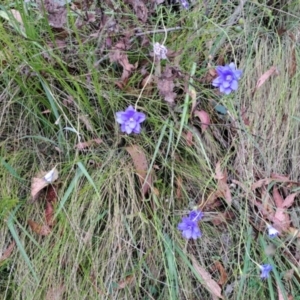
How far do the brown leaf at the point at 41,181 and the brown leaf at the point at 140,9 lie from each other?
1.67ft

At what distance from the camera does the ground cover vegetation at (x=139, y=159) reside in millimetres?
1410

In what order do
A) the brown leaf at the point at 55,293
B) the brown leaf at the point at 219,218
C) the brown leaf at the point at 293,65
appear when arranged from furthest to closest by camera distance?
1. the brown leaf at the point at 293,65
2. the brown leaf at the point at 219,218
3. the brown leaf at the point at 55,293

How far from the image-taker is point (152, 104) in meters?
1.55

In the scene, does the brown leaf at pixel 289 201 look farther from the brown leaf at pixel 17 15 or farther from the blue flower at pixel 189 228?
the brown leaf at pixel 17 15

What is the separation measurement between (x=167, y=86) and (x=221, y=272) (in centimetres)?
53

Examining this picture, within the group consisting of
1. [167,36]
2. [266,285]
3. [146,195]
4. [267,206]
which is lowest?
[266,285]

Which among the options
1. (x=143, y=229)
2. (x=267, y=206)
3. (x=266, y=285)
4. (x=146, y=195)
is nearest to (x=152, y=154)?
(x=146, y=195)

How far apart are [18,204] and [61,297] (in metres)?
0.28

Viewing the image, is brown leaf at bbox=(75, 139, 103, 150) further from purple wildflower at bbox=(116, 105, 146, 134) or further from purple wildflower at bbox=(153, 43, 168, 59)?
purple wildflower at bbox=(153, 43, 168, 59)

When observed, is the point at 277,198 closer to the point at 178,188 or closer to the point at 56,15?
the point at 178,188

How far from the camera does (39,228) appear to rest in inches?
56.4

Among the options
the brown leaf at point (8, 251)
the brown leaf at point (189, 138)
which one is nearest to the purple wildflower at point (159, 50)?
the brown leaf at point (189, 138)

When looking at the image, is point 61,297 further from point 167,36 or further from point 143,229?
point 167,36

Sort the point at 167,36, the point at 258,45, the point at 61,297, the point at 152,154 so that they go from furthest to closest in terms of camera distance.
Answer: the point at 258,45 < the point at 167,36 < the point at 152,154 < the point at 61,297
